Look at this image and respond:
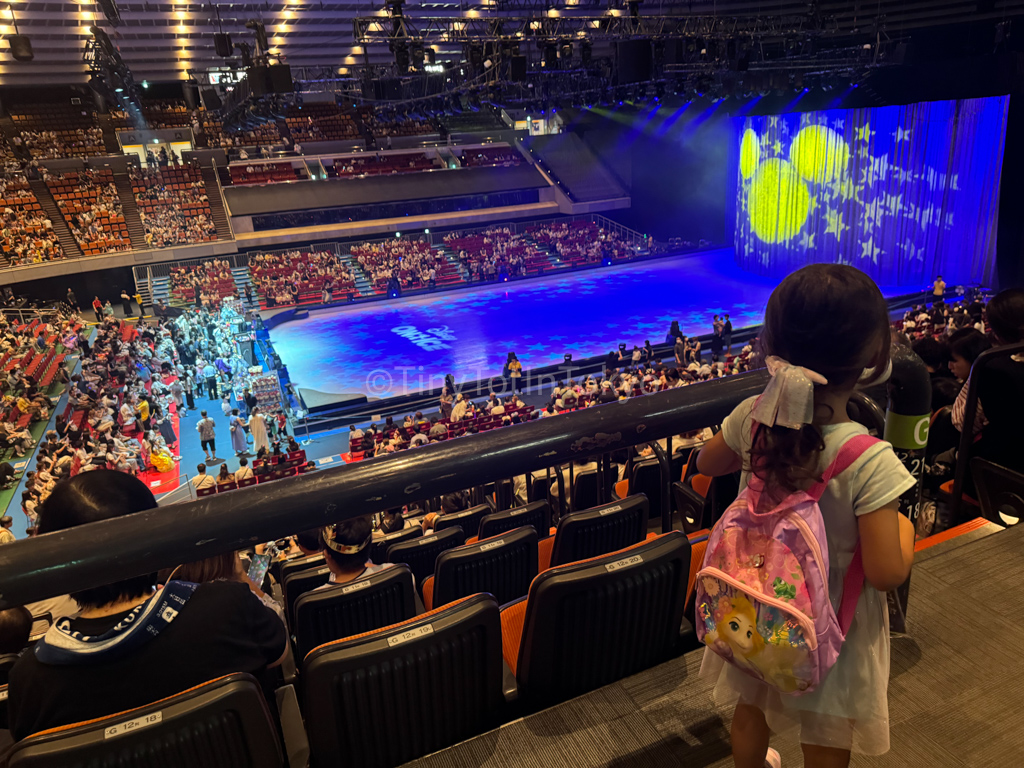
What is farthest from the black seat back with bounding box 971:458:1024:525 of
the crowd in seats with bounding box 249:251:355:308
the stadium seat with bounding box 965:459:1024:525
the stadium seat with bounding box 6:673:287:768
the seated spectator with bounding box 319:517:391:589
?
the crowd in seats with bounding box 249:251:355:308

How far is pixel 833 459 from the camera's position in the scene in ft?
4.13

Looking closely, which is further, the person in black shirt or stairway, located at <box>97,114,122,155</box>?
stairway, located at <box>97,114,122,155</box>

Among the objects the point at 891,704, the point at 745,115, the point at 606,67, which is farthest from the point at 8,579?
the point at 745,115

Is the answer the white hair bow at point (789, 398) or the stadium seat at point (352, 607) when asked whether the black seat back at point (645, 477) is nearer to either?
the stadium seat at point (352, 607)

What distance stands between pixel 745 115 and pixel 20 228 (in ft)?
80.7

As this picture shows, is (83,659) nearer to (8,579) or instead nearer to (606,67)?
(8,579)

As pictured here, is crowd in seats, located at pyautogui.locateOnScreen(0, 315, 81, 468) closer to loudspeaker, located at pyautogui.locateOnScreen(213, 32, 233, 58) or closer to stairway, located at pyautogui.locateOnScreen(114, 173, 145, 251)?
stairway, located at pyautogui.locateOnScreen(114, 173, 145, 251)

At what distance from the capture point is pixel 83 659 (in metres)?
1.26

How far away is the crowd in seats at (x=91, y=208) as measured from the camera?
24.7m

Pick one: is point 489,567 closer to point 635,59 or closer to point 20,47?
point 635,59

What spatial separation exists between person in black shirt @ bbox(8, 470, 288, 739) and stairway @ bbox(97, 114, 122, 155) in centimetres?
3339

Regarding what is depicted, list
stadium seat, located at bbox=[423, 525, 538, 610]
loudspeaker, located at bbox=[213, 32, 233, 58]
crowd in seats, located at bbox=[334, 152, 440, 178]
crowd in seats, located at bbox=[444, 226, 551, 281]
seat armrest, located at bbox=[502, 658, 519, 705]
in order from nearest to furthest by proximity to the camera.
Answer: seat armrest, located at bbox=[502, 658, 519, 705]
stadium seat, located at bbox=[423, 525, 538, 610]
loudspeaker, located at bbox=[213, 32, 233, 58]
crowd in seats, located at bbox=[444, 226, 551, 281]
crowd in seats, located at bbox=[334, 152, 440, 178]

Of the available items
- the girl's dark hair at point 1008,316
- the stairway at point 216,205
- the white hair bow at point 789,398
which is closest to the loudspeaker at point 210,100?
the stairway at point 216,205

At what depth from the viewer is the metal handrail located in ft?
3.84
